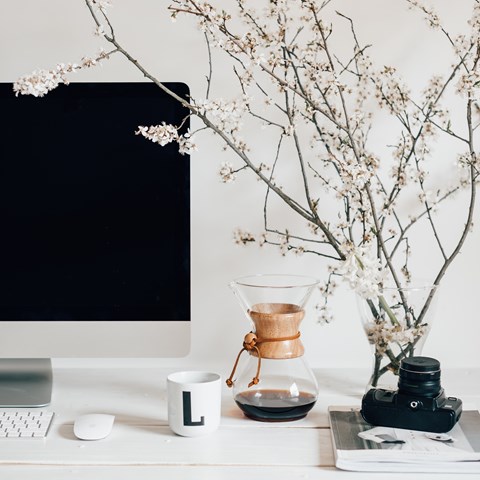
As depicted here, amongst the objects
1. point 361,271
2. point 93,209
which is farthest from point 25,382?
point 361,271

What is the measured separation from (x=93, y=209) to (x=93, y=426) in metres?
0.38

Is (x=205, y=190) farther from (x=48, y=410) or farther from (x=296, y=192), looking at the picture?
(x=48, y=410)

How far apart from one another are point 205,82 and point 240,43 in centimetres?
39

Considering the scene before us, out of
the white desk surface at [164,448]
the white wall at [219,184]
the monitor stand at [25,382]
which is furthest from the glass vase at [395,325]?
the monitor stand at [25,382]

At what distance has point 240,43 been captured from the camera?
1191mm

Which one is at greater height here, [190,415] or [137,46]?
[137,46]

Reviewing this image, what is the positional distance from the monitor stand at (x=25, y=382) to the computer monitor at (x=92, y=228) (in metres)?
0.01

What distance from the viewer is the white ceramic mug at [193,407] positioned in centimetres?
114

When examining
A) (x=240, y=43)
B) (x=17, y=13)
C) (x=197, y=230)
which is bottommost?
(x=197, y=230)

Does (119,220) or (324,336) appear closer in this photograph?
(119,220)

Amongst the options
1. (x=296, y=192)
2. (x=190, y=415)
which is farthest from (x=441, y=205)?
(x=190, y=415)

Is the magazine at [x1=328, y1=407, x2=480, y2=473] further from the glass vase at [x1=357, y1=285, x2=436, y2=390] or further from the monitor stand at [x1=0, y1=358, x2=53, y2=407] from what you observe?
the monitor stand at [x1=0, y1=358, x2=53, y2=407]

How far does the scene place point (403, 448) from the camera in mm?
1064

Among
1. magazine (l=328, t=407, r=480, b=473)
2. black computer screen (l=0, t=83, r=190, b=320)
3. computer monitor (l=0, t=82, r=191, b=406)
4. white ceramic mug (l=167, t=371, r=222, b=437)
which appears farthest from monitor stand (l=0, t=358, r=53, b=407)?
magazine (l=328, t=407, r=480, b=473)
